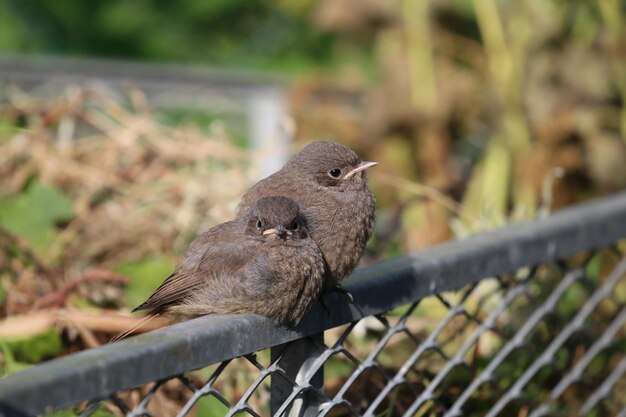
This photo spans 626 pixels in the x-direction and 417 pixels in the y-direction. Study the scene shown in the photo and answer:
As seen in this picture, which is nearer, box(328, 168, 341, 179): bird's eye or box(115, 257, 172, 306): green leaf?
box(328, 168, 341, 179): bird's eye

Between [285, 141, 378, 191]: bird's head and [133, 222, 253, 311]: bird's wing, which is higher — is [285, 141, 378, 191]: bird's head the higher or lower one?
the higher one

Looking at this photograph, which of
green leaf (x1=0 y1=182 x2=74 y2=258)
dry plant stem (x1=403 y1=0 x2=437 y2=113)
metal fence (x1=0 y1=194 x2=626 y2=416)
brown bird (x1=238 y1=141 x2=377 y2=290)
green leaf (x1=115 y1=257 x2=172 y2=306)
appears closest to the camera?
metal fence (x1=0 y1=194 x2=626 y2=416)

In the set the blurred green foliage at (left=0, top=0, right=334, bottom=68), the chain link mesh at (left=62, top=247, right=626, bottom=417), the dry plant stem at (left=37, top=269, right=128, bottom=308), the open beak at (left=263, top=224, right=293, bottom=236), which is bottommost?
the chain link mesh at (left=62, top=247, right=626, bottom=417)

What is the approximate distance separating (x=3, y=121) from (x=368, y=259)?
1.22 metres

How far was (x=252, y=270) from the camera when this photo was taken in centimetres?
203

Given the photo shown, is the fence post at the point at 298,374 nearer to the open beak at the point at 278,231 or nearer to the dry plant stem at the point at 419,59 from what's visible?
the open beak at the point at 278,231

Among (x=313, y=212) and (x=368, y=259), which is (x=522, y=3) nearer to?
(x=368, y=259)

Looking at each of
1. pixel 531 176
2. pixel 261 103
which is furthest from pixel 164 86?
pixel 531 176

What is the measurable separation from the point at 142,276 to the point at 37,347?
1.62 ft

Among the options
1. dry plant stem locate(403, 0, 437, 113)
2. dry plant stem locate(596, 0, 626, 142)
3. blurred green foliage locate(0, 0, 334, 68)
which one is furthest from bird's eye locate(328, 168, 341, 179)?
blurred green foliage locate(0, 0, 334, 68)

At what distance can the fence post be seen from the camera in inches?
76.6

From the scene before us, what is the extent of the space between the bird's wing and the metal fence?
0.64 ft

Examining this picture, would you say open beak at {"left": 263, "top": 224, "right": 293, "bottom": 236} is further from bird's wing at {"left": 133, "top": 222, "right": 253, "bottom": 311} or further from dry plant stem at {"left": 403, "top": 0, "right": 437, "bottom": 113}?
dry plant stem at {"left": 403, "top": 0, "right": 437, "bottom": 113}

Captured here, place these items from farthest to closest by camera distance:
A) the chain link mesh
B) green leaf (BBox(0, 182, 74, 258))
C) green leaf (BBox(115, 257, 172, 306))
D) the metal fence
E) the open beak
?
green leaf (BBox(0, 182, 74, 258))
green leaf (BBox(115, 257, 172, 306))
the chain link mesh
the open beak
the metal fence
